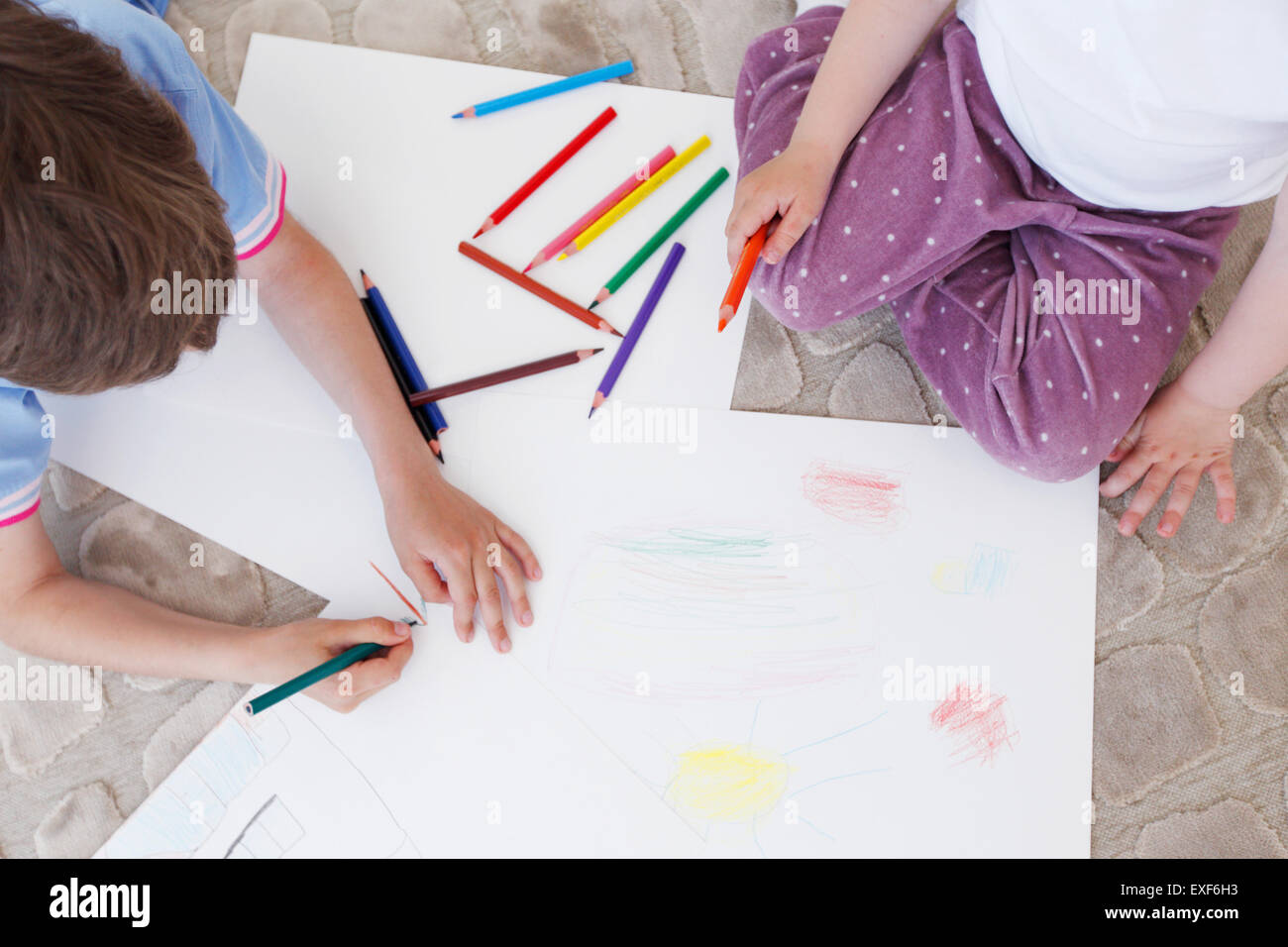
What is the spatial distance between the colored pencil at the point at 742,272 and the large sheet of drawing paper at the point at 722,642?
0.41 ft

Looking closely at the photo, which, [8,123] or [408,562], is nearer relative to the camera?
[8,123]

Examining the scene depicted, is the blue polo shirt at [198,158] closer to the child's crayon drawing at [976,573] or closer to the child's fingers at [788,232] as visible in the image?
the child's fingers at [788,232]

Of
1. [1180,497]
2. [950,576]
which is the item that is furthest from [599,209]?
[1180,497]

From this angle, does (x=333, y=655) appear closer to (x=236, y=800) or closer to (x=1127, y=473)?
(x=236, y=800)

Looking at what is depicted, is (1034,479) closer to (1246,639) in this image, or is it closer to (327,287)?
(1246,639)

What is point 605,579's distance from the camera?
61 cm

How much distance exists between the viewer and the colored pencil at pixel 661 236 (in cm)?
66

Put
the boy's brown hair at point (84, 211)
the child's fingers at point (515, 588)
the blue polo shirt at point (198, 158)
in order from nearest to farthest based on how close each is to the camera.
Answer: the boy's brown hair at point (84, 211)
the blue polo shirt at point (198, 158)
the child's fingers at point (515, 588)

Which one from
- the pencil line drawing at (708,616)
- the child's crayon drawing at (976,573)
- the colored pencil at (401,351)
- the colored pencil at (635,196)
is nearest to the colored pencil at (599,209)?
the colored pencil at (635,196)

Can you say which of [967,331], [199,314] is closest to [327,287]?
[199,314]

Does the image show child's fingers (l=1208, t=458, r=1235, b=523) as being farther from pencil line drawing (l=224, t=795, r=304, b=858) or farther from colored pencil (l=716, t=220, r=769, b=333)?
pencil line drawing (l=224, t=795, r=304, b=858)
